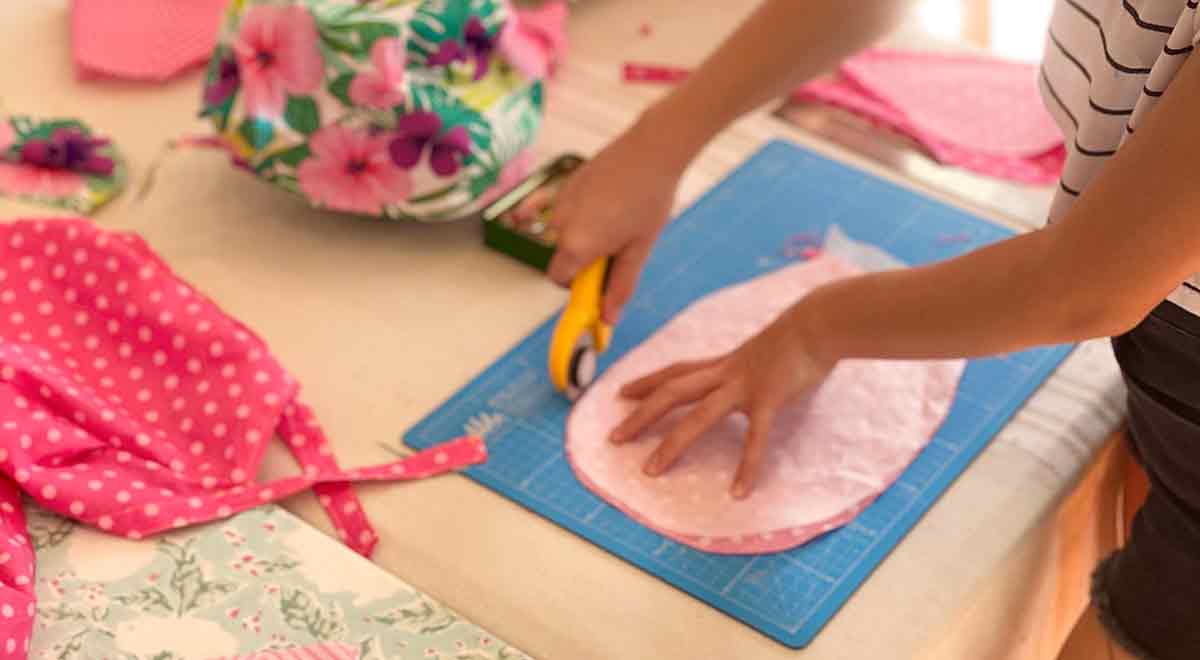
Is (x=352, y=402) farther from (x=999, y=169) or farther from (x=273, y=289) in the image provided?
(x=999, y=169)

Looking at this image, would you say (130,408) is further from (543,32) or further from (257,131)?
(543,32)

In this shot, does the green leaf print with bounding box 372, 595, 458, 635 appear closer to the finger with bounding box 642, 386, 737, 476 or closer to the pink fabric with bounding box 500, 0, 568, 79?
the finger with bounding box 642, 386, 737, 476

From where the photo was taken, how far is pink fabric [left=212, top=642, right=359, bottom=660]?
0.70 m

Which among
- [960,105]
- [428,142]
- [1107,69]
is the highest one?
[1107,69]

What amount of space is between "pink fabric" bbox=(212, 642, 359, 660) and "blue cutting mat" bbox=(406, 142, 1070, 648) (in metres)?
0.15

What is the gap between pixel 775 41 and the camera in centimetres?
91

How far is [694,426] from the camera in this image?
826mm

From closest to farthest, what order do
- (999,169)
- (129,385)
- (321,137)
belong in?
(129,385) < (321,137) < (999,169)

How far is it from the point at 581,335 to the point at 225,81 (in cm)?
31

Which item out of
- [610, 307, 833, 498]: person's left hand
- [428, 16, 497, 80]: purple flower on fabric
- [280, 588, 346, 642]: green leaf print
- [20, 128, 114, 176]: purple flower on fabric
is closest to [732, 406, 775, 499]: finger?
[610, 307, 833, 498]: person's left hand

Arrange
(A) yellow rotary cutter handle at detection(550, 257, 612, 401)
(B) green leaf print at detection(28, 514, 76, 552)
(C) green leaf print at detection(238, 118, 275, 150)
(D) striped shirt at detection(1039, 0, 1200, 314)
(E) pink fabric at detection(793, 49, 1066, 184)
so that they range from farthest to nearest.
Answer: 1. (E) pink fabric at detection(793, 49, 1066, 184)
2. (C) green leaf print at detection(238, 118, 275, 150)
3. (A) yellow rotary cutter handle at detection(550, 257, 612, 401)
4. (B) green leaf print at detection(28, 514, 76, 552)
5. (D) striped shirt at detection(1039, 0, 1200, 314)

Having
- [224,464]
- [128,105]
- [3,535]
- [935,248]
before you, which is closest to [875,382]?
[935,248]

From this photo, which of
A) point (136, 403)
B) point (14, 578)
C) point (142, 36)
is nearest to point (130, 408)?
point (136, 403)

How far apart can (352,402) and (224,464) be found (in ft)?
0.32
